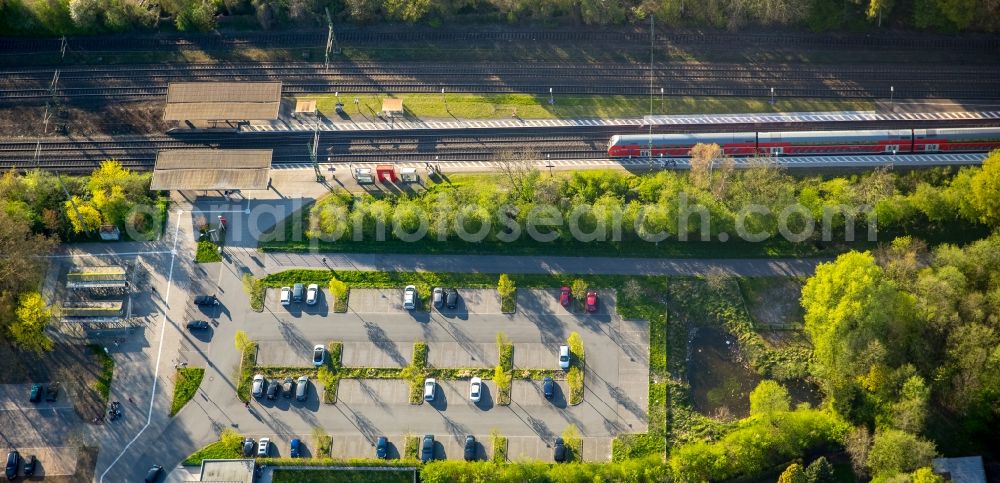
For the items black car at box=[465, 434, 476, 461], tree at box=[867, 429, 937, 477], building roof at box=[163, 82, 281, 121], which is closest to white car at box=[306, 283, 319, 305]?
building roof at box=[163, 82, 281, 121]

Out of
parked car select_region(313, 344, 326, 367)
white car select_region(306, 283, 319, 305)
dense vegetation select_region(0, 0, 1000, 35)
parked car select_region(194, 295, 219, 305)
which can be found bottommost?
parked car select_region(313, 344, 326, 367)

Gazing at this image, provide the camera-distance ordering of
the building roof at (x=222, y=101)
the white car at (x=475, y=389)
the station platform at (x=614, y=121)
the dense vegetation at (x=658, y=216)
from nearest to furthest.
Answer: the white car at (x=475, y=389), the dense vegetation at (x=658, y=216), the building roof at (x=222, y=101), the station platform at (x=614, y=121)

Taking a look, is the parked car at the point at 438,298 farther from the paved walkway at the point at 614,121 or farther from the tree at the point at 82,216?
the tree at the point at 82,216

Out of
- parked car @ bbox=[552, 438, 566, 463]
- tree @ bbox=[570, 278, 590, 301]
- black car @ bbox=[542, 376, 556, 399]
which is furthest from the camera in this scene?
tree @ bbox=[570, 278, 590, 301]

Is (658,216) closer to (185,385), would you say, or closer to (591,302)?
(591,302)

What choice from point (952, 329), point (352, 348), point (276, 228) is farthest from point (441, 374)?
point (952, 329)

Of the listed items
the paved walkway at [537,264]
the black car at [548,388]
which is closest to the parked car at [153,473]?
the paved walkway at [537,264]

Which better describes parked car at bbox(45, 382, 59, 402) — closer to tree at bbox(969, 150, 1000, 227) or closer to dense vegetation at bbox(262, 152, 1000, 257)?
dense vegetation at bbox(262, 152, 1000, 257)
